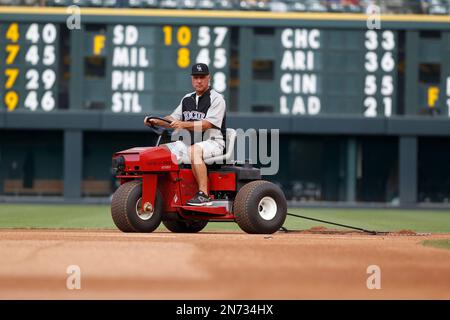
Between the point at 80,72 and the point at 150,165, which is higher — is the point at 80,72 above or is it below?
above

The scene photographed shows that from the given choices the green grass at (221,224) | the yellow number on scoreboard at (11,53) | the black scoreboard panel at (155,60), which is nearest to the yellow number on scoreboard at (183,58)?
the black scoreboard panel at (155,60)

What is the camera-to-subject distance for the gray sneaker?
13188 mm

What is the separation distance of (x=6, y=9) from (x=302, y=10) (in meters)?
13.0

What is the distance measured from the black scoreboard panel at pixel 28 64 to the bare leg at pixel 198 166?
94.7 ft

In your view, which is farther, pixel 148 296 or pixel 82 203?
pixel 82 203

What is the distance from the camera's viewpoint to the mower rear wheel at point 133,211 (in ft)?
42.4

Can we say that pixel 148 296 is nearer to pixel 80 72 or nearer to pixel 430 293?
pixel 430 293

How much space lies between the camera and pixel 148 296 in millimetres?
7164

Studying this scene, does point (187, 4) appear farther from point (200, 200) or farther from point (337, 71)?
point (200, 200)

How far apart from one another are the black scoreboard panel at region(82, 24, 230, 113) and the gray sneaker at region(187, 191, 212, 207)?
92.3 feet

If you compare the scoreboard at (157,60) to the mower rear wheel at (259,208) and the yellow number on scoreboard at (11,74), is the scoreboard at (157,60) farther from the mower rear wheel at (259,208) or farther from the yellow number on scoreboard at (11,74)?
the mower rear wheel at (259,208)

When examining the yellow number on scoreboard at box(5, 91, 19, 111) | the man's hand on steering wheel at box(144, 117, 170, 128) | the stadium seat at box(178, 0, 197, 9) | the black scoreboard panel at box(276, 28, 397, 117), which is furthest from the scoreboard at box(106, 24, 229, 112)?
the man's hand on steering wheel at box(144, 117, 170, 128)
